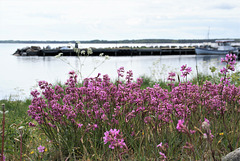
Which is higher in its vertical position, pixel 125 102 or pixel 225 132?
pixel 125 102

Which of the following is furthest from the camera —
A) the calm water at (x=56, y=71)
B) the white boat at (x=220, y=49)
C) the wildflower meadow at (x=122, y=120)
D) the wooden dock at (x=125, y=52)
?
the wooden dock at (x=125, y=52)

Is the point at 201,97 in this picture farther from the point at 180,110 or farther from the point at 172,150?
the point at 172,150

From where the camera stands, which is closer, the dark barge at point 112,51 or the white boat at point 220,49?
the white boat at point 220,49

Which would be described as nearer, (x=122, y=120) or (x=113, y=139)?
(x=113, y=139)

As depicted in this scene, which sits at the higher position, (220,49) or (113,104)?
(220,49)

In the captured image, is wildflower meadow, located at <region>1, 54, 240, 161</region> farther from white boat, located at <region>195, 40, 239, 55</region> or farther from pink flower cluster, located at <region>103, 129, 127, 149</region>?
white boat, located at <region>195, 40, 239, 55</region>

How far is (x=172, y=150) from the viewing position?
159 inches

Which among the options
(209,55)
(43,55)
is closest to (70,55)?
(43,55)

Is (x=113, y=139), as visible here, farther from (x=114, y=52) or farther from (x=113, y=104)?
(x=114, y=52)

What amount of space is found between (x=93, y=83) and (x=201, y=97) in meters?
2.13

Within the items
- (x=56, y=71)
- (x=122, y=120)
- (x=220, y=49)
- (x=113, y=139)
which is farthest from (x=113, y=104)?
(x=220, y=49)

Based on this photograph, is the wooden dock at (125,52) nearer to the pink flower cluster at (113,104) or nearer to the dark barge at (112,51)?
the dark barge at (112,51)

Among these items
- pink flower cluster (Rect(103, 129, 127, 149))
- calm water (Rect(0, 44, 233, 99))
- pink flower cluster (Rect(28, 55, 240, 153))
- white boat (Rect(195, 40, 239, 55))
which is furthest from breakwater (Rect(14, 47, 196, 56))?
pink flower cluster (Rect(103, 129, 127, 149))

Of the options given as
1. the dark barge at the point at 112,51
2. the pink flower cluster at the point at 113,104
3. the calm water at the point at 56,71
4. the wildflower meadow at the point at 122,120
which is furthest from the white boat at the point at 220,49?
the wildflower meadow at the point at 122,120
